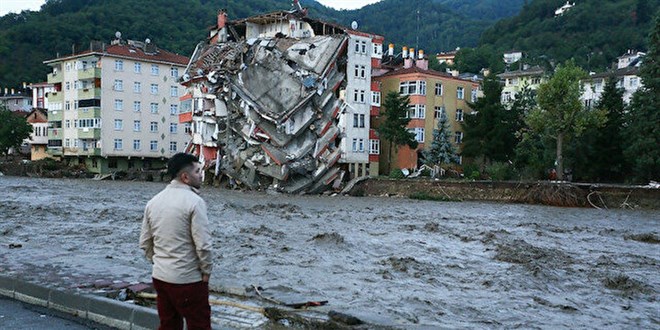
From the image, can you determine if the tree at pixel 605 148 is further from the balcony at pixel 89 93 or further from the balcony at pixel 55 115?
the balcony at pixel 55 115

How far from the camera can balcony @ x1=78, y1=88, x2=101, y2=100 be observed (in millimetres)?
84562

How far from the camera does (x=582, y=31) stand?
14888 cm

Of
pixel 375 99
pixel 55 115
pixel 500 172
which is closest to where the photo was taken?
pixel 500 172

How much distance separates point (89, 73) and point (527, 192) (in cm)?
5885

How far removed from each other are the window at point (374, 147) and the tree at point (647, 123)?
81.4 feet

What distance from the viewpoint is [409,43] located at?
182m

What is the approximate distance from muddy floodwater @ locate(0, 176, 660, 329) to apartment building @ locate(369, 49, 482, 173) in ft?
117

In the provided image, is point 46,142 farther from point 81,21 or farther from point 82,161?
point 81,21

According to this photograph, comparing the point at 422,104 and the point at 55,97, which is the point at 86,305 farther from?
the point at 55,97

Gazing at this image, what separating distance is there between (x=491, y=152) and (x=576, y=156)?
9.16 metres

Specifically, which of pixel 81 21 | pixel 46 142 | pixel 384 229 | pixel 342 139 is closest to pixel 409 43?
pixel 81 21

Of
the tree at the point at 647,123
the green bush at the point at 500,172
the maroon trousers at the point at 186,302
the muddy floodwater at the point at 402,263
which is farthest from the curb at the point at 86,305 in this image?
the green bush at the point at 500,172

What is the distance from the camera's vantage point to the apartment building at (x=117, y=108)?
84.6 m

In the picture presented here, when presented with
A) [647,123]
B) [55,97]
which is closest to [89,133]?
[55,97]
